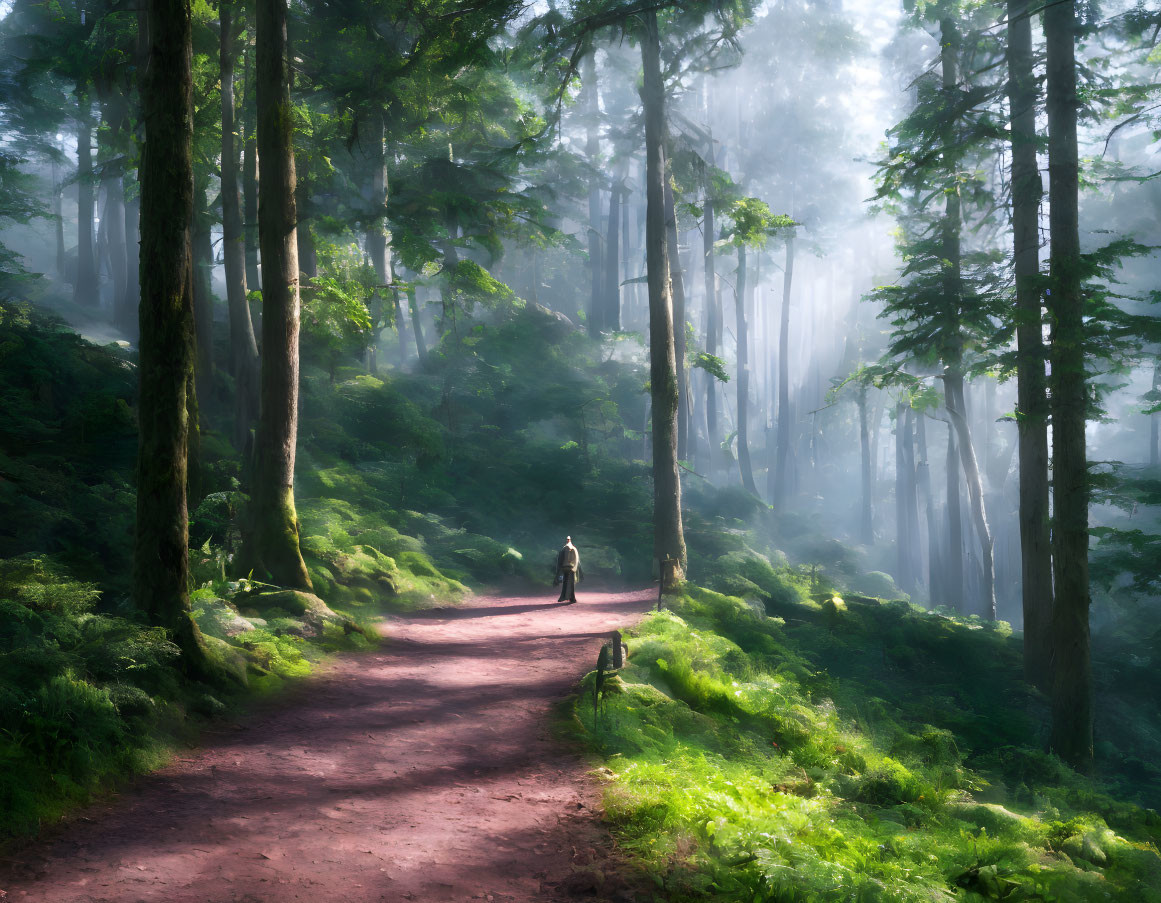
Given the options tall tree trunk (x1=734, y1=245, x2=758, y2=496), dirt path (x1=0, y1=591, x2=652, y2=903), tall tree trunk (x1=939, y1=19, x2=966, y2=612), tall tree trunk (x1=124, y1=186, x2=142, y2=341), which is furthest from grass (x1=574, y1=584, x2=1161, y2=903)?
tall tree trunk (x1=734, y1=245, x2=758, y2=496)

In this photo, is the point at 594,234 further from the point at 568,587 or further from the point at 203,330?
the point at 568,587

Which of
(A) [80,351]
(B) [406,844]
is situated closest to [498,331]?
(A) [80,351]

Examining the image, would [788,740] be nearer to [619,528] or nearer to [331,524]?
[331,524]

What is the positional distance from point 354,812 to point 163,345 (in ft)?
14.8

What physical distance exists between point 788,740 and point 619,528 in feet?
49.4

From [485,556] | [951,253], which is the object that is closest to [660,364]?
[485,556]

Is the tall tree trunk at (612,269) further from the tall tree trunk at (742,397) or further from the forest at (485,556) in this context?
the forest at (485,556)

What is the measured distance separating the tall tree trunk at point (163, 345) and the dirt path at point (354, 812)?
1483 millimetres

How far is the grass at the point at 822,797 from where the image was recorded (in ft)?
13.7

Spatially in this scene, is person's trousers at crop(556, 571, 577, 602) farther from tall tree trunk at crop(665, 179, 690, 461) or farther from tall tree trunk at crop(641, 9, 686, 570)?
tall tree trunk at crop(665, 179, 690, 461)

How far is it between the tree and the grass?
13.2 ft

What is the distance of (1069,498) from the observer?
444 inches

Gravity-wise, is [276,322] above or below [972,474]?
above

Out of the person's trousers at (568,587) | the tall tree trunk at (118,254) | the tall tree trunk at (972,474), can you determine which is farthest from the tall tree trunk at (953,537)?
the tall tree trunk at (118,254)
